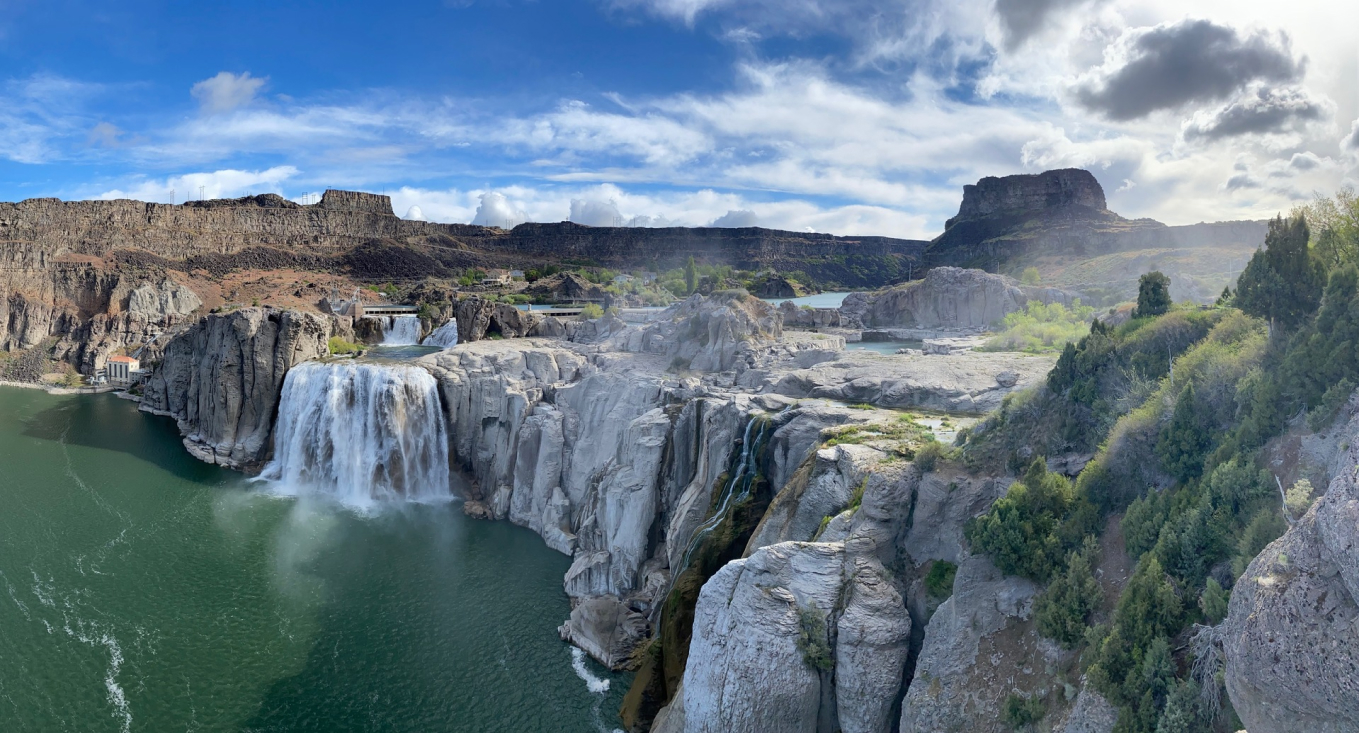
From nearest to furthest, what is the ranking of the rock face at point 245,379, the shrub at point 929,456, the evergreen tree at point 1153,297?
the shrub at point 929,456 < the evergreen tree at point 1153,297 < the rock face at point 245,379

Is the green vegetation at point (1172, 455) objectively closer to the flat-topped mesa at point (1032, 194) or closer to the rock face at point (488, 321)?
the rock face at point (488, 321)

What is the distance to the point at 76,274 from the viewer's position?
8331 centimetres

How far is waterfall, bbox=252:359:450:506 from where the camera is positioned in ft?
134

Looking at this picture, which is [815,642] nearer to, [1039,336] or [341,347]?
[1039,336]

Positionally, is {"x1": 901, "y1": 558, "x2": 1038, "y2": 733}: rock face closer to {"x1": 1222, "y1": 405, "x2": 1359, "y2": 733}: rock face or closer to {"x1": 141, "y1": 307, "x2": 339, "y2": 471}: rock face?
{"x1": 1222, "y1": 405, "x2": 1359, "y2": 733}: rock face

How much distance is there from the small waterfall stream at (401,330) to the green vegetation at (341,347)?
24.5ft

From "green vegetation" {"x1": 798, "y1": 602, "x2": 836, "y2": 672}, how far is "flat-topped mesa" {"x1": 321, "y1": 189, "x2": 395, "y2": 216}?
156 metres

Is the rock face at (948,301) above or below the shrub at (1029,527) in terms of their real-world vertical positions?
above

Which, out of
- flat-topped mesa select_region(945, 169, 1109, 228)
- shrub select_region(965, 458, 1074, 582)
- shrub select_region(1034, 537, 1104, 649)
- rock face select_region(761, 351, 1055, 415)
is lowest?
shrub select_region(1034, 537, 1104, 649)

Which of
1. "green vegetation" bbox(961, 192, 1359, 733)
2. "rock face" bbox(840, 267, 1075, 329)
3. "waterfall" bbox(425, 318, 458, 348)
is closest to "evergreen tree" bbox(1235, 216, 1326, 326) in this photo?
"green vegetation" bbox(961, 192, 1359, 733)

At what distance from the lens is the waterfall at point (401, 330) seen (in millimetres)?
66625

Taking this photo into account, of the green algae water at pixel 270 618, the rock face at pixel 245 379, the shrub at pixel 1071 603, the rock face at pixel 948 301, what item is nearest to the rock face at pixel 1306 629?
the shrub at pixel 1071 603

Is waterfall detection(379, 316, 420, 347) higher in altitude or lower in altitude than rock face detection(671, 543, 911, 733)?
higher

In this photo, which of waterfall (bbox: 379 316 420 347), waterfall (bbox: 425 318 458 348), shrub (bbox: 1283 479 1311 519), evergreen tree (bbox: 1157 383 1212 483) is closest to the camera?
shrub (bbox: 1283 479 1311 519)
